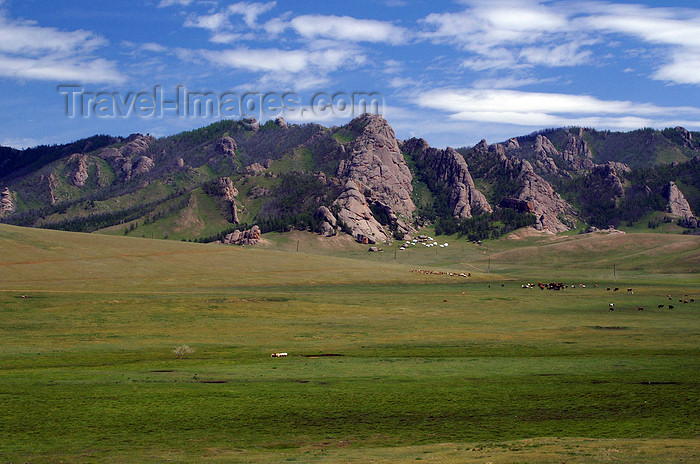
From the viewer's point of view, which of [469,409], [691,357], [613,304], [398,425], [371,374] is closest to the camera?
[398,425]

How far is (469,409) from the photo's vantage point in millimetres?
35938

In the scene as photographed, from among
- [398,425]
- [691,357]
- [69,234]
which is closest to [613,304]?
[691,357]

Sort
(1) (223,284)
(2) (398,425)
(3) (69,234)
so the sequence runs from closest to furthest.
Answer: (2) (398,425) < (1) (223,284) < (3) (69,234)

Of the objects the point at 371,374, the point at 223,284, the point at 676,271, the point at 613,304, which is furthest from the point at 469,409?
the point at 676,271

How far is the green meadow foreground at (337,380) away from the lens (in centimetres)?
2933

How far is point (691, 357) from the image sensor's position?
5116cm

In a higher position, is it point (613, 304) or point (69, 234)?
point (69, 234)

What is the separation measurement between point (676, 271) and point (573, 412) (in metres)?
181

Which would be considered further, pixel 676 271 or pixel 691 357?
pixel 676 271

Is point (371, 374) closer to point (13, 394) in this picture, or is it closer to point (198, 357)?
point (198, 357)

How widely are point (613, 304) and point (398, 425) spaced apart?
9037cm

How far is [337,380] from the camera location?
140 ft

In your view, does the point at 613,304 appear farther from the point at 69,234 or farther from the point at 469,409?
the point at 69,234

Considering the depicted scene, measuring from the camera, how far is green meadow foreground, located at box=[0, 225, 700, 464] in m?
29.3
